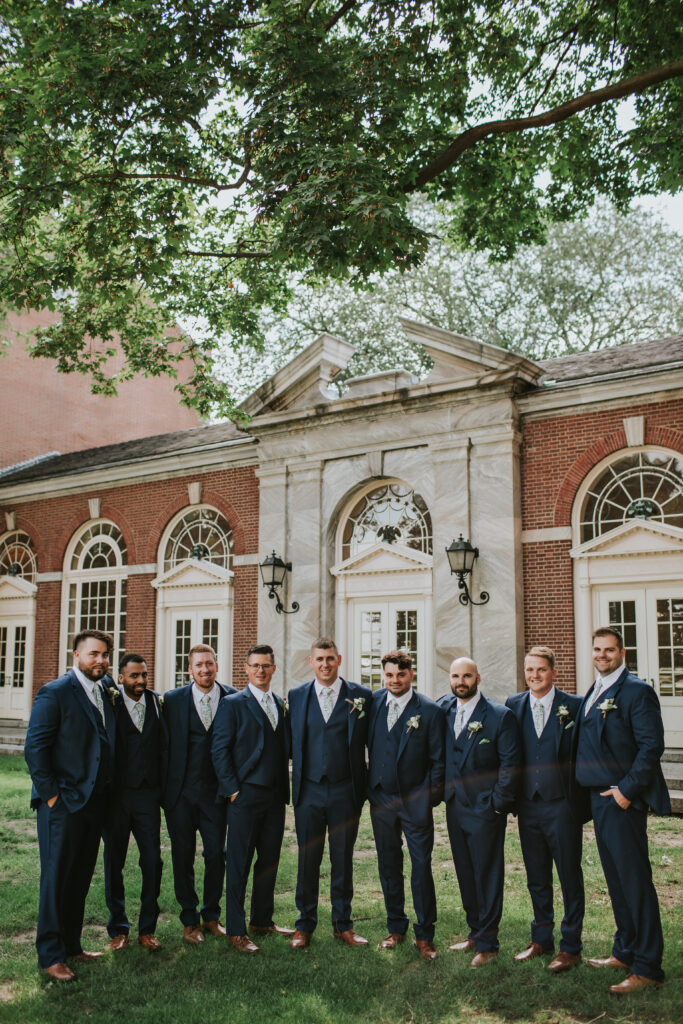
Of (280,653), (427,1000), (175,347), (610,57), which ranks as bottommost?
(427,1000)

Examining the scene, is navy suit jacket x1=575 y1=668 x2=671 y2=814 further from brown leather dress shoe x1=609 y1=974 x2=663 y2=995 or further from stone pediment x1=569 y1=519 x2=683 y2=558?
stone pediment x1=569 y1=519 x2=683 y2=558

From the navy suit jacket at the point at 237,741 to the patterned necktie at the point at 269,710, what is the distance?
0.04 meters

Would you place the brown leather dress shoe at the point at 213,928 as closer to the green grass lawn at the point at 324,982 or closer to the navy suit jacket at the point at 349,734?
the green grass lawn at the point at 324,982

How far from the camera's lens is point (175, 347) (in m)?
28.0

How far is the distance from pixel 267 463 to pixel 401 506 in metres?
2.58

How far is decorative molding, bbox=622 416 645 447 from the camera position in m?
11.9

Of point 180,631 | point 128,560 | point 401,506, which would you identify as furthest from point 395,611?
point 128,560

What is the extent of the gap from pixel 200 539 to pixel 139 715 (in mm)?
10490

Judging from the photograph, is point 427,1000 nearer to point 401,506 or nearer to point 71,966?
point 71,966

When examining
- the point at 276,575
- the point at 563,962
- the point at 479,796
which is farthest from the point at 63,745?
the point at 276,575

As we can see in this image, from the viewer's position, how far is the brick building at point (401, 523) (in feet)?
39.4

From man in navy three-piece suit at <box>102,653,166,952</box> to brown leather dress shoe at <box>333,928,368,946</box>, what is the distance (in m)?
1.21

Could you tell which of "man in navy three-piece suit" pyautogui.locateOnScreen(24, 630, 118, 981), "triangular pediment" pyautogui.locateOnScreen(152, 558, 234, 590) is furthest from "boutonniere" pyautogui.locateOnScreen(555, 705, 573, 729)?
"triangular pediment" pyautogui.locateOnScreen(152, 558, 234, 590)

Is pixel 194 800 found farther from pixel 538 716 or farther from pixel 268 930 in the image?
pixel 538 716
